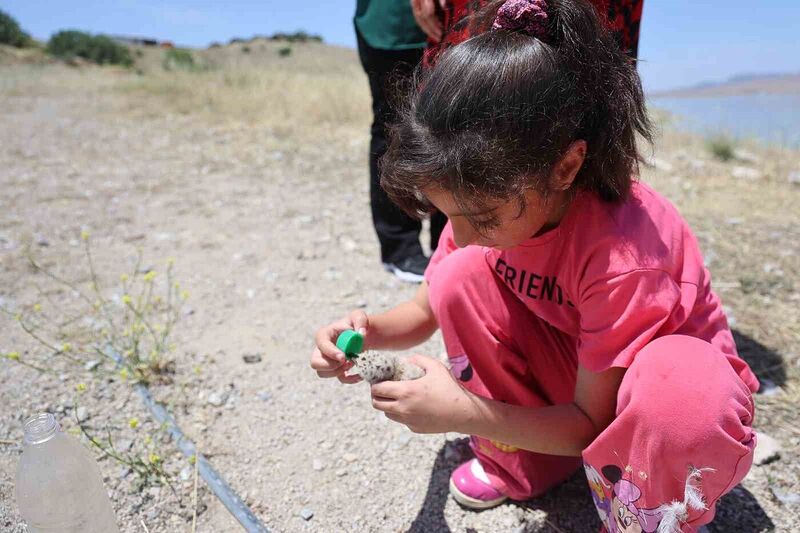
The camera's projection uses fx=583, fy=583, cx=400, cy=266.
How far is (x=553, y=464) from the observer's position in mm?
1456

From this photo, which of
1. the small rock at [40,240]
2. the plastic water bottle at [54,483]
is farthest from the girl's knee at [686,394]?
the small rock at [40,240]

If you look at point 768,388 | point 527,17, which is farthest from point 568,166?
point 768,388

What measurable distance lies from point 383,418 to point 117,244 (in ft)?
7.27

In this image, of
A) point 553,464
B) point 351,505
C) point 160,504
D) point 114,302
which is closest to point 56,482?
point 160,504

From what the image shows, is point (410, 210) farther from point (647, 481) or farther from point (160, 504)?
point (160, 504)

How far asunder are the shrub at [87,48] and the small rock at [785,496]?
28560 mm

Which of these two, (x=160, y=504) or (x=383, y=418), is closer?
(x=160, y=504)

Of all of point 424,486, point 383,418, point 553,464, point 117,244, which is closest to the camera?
point 553,464

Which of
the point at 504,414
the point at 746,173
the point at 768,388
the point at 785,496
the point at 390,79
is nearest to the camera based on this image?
the point at 504,414

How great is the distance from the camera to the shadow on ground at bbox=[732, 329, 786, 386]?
1.90m

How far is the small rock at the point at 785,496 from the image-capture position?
1428 millimetres

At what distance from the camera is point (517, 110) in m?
0.98

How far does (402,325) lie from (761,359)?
1313 mm

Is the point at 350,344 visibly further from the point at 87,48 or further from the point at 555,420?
the point at 87,48
